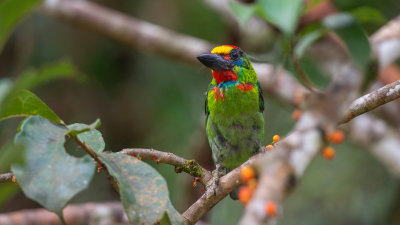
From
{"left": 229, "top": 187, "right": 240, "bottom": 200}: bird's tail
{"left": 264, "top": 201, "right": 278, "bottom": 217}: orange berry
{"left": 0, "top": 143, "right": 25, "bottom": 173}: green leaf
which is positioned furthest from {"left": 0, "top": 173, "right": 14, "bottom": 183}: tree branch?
{"left": 229, "top": 187, "right": 240, "bottom": 200}: bird's tail

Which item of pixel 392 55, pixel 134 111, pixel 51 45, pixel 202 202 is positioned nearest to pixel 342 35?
pixel 392 55

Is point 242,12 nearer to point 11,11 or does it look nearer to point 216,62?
point 216,62

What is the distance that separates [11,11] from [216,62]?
1.72 m

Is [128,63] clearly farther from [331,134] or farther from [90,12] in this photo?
[331,134]

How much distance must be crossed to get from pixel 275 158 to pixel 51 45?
4.04 metres

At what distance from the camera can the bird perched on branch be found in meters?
2.62

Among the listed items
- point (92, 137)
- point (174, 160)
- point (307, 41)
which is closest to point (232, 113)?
point (307, 41)

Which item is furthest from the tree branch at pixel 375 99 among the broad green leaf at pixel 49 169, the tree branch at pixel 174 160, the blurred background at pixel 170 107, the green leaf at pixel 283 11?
the blurred background at pixel 170 107

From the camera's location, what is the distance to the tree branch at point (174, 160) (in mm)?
1613

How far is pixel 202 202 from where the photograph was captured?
162cm

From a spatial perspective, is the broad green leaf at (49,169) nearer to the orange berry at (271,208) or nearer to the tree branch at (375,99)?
the orange berry at (271,208)

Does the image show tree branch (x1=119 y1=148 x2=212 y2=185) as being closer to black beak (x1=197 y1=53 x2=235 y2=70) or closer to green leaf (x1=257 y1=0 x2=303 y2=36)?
green leaf (x1=257 y1=0 x2=303 y2=36)

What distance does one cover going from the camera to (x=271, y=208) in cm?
85

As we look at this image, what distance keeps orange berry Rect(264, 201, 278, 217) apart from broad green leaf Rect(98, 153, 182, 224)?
0.43 meters
